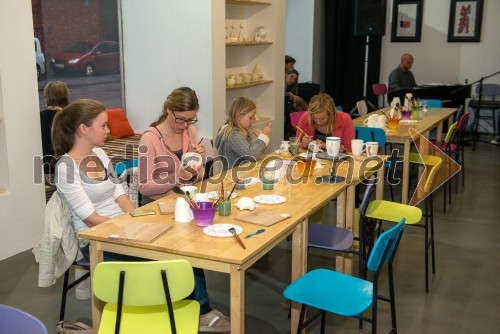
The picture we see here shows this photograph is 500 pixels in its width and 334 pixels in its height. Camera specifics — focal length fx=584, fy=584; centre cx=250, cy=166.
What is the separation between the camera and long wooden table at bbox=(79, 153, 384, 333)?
2.31 meters

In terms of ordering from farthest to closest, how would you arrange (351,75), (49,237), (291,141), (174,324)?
(351,75) < (291,141) < (49,237) < (174,324)

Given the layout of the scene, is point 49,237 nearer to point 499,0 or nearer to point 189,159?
point 189,159

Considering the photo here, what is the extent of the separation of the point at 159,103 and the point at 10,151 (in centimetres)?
200

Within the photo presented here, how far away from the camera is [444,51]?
31.8 ft

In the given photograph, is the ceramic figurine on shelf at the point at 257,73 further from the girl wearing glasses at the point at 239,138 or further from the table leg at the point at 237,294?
the table leg at the point at 237,294

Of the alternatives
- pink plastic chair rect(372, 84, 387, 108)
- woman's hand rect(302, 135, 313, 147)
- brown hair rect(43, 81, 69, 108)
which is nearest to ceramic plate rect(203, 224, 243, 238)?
woman's hand rect(302, 135, 313, 147)

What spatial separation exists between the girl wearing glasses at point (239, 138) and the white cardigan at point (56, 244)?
132 cm

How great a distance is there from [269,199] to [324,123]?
1673 millimetres

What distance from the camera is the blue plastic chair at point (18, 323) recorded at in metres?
1.62

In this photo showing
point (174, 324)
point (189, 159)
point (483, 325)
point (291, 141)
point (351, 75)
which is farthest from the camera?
point (351, 75)

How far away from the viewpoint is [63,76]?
5715 mm

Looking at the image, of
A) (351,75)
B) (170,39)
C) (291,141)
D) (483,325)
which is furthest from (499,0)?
(483,325)

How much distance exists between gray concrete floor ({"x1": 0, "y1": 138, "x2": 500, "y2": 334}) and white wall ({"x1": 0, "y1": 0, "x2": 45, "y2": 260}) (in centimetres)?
21

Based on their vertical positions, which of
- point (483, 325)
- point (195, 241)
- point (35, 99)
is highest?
point (35, 99)
